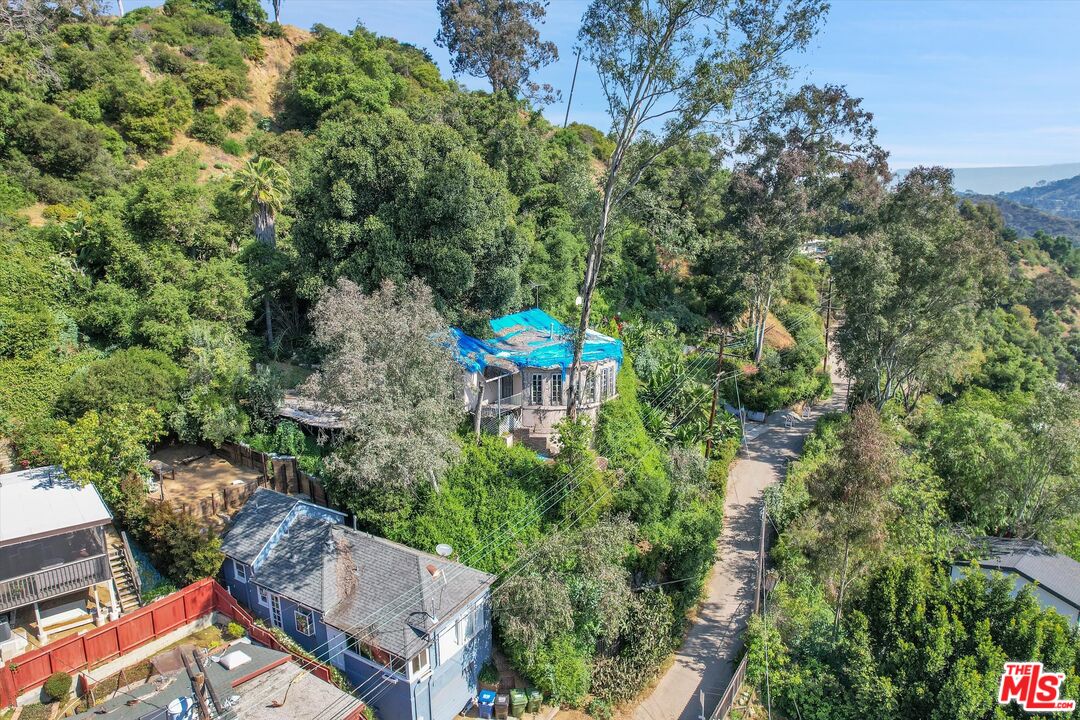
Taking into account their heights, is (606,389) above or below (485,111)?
below

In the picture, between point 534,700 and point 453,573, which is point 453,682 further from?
point 453,573

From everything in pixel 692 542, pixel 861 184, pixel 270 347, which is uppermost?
pixel 861 184

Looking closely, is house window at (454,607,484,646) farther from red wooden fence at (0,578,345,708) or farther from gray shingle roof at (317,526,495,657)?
red wooden fence at (0,578,345,708)

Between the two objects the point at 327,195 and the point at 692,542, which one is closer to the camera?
the point at 692,542

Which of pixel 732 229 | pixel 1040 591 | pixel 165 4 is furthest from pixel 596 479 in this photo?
pixel 165 4

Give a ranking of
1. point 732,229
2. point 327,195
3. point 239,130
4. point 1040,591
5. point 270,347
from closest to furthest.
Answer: point 1040,591 < point 327,195 < point 270,347 < point 732,229 < point 239,130

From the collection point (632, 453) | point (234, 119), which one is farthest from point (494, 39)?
point (632, 453)

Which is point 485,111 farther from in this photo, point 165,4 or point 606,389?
point 165,4
